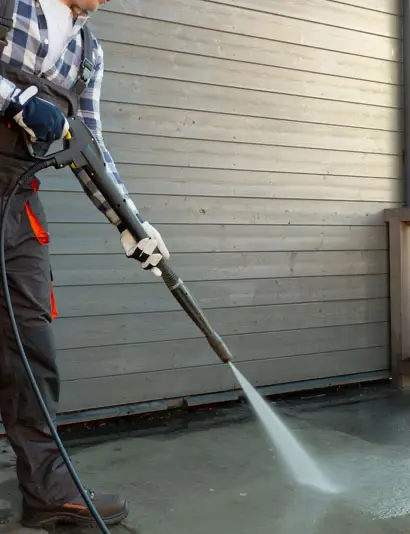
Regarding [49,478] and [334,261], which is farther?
[334,261]

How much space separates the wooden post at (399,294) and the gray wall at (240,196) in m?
0.07

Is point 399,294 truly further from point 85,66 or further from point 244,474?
point 85,66

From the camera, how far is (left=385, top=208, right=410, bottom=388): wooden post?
427 cm

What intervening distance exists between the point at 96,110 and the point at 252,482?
1.49m

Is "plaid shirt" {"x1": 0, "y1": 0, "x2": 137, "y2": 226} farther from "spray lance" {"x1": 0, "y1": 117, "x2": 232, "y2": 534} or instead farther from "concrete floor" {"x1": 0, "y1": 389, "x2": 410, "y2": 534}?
"concrete floor" {"x1": 0, "y1": 389, "x2": 410, "y2": 534}

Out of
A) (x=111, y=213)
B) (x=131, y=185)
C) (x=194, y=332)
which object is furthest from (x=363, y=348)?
(x=111, y=213)

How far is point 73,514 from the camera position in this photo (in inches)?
81.9

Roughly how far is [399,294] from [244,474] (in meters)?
2.08

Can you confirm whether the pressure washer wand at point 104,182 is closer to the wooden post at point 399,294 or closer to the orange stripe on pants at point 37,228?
the orange stripe on pants at point 37,228

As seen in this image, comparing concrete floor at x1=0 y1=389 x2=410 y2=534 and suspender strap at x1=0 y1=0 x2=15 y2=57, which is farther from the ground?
suspender strap at x1=0 y1=0 x2=15 y2=57

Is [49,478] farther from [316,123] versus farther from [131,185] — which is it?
[316,123]

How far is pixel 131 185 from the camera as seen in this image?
133 inches

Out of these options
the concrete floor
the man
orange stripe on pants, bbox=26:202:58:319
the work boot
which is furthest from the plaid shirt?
the concrete floor

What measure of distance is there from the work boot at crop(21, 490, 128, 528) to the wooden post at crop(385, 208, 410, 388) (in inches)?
104
